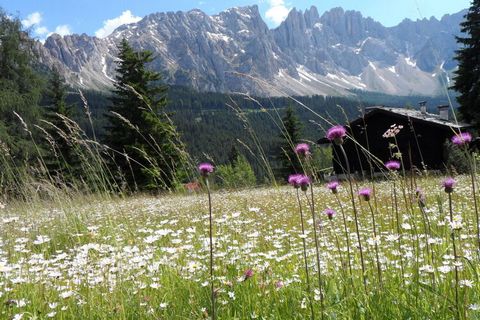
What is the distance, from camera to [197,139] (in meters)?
159

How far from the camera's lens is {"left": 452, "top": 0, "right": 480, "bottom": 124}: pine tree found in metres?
28.5

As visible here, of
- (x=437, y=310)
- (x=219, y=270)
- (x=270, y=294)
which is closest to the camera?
(x=437, y=310)

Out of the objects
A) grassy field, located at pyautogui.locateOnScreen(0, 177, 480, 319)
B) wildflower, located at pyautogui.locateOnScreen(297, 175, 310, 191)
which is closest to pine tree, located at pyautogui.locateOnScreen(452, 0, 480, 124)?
grassy field, located at pyautogui.locateOnScreen(0, 177, 480, 319)

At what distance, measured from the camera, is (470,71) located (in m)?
28.9

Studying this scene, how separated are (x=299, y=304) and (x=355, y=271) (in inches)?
32.0

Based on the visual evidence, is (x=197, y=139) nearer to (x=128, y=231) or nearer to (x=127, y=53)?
(x=127, y=53)

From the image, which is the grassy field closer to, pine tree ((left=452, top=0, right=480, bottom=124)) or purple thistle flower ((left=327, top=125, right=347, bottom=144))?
purple thistle flower ((left=327, top=125, right=347, bottom=144))

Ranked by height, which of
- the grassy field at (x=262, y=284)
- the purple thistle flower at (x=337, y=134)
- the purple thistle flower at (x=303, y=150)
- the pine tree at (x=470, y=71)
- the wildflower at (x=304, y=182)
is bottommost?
the grassy field at (x=262, y=284)

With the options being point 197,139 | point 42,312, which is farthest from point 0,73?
point 197,139

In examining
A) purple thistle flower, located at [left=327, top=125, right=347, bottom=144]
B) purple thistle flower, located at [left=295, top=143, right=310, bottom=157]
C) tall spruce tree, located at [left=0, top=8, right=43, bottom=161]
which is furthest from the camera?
tall spruce tree, located at [left=0, top=8, right=43, bottom=161]

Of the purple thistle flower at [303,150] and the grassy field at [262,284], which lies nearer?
the grassy field at [262,284]

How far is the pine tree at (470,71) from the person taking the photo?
2852cm

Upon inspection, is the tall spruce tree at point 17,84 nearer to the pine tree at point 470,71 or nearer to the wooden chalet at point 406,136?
the wooden chalet at point 406,136

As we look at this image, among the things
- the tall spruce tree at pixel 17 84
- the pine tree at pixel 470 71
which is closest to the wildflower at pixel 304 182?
the tall spruce tree at pixel 17 84
